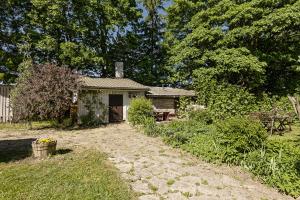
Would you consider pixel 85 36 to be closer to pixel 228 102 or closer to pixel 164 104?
pixel 164 104

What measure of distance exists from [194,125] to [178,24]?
15499 mm

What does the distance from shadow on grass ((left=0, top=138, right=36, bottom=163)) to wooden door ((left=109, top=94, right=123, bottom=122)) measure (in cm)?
796

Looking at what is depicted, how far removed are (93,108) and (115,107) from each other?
1.84m

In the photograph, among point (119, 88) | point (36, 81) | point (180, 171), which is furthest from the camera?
point (119, 88)

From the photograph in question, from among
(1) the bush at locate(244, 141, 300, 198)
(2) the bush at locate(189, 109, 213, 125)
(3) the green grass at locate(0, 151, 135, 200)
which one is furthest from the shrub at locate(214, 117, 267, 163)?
(2) the bush at locate(189, 109, 213, 125)

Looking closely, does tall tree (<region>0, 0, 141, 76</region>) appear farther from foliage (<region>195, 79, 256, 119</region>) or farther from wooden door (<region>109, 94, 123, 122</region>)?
foliage (<region>195, 79, 256, 119</region>)

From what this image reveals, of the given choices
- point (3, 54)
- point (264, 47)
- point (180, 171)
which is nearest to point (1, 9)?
point (3, 54)

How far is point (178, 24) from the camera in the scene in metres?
23.8

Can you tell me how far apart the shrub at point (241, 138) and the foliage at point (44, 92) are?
30.5 feet

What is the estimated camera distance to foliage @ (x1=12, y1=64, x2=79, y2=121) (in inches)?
487

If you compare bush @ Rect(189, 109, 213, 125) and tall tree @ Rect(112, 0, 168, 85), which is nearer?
bush @ Rect(189, 109, 213, 125)

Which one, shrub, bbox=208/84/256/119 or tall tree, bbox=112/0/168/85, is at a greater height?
tall tree, bbox=112/0/168/85

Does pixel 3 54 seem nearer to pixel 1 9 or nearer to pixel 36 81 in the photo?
pixel 1 9

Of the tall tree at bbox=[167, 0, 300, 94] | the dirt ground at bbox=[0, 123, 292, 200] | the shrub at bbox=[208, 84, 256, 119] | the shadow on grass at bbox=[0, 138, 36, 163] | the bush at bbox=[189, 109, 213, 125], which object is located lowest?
the dirt ground at bbox=[0, 123, 292, 200]
